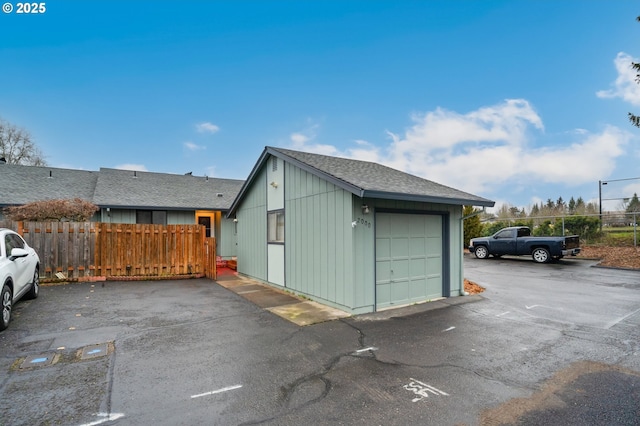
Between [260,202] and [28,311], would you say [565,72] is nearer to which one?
[260,202]

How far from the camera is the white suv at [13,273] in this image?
17.4 feet

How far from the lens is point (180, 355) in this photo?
437 centimetres

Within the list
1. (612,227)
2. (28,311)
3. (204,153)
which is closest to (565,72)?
(612,227)

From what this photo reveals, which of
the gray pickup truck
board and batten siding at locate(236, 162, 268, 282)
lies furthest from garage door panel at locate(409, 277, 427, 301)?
the gray pickup truck

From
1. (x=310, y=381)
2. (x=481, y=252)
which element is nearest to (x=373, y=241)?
(x=310, y=381)

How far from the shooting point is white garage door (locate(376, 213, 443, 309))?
272 inches

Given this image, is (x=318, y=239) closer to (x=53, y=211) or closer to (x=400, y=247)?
(x=400, y=247)

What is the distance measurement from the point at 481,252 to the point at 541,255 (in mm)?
2946

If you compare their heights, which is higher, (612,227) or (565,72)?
(565,72)

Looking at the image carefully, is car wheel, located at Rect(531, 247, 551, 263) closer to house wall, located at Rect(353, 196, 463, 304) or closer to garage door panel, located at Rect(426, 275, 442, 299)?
house wall, located at Rect(353, 196, 463, 304)

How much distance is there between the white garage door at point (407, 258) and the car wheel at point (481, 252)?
37.8ft

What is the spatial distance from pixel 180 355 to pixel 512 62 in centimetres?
1609

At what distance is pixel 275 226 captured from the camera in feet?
31.3

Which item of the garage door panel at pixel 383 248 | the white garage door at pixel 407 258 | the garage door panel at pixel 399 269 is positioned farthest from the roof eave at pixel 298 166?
the garage door panel at pixel 399 269
